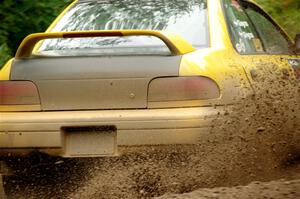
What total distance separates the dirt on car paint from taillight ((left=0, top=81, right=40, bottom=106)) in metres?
0.44

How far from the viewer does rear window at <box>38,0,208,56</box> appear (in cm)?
489

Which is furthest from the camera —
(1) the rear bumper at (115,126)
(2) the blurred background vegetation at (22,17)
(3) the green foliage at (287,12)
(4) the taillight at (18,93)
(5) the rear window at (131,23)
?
(3) the green foliage at (287,12)

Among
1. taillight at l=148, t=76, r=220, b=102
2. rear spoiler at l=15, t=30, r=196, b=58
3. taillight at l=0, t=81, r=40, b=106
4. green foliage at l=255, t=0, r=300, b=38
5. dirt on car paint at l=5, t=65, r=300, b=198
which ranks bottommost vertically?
green foliage at l=255, t=0, r=300, b=38

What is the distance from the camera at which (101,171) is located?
15.1ft

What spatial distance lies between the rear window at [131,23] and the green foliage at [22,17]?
3070mm

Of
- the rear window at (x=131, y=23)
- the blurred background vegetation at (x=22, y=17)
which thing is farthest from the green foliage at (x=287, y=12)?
the rear window at (x=131, y=23)

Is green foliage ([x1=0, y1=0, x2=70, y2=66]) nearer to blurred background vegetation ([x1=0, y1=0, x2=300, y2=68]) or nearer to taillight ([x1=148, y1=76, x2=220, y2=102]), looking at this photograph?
blurred background vegetation ([x1=0, y1=0, x2=300, y2=68])

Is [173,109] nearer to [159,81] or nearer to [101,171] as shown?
[159,81]

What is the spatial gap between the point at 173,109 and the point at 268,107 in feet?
2.52

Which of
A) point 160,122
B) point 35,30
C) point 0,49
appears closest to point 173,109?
point 160,122

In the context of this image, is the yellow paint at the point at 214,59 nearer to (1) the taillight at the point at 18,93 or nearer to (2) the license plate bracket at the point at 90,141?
(1) the taillight at the point at 18,93

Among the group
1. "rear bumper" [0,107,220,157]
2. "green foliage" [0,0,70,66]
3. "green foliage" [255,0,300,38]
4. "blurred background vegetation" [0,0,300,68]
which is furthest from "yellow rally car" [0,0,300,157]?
"green foliage" [255,0,300,38]

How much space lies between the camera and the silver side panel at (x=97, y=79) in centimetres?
452

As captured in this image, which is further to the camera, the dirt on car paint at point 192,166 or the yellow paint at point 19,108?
the yellow paint at point 19,108
